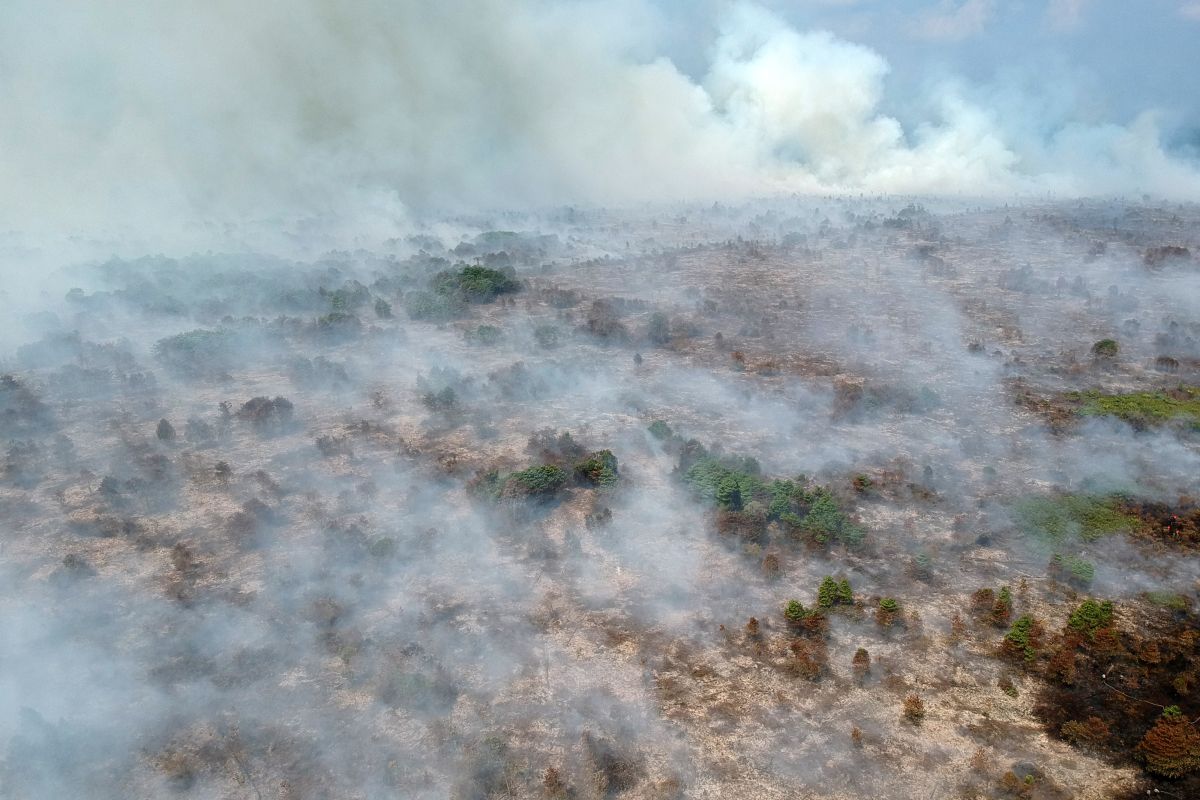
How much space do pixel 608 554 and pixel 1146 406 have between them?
20293 millimetres

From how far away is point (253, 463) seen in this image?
74.1 feet

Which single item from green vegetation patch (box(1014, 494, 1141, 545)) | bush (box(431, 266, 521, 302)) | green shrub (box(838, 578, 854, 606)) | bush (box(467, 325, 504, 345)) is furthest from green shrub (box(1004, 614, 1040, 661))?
bush (box(431, 266, 521, 302))

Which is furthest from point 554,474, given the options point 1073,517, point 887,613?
point 1073,517

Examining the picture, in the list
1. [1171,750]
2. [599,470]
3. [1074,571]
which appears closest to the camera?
[1171,750]

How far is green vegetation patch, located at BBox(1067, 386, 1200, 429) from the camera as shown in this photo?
24.0 m

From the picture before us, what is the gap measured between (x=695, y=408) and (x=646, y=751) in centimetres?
1488

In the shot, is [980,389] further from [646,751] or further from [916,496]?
[646,751]

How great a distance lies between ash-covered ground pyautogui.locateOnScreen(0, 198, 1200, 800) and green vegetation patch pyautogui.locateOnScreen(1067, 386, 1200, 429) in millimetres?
188

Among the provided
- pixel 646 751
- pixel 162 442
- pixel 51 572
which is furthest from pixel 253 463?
pixel 646 751

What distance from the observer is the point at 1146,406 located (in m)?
25.2

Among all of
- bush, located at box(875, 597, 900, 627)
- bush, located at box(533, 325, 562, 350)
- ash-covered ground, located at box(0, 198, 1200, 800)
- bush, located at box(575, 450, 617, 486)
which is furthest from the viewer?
bush, located at box(533, 325, 562, 350)

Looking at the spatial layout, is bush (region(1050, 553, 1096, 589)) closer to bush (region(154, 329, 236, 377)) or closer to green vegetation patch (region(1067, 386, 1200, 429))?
green vegetation patch (region(1067, 386, 1200, 429))

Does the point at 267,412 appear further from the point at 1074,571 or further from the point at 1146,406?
the point at 1146,406

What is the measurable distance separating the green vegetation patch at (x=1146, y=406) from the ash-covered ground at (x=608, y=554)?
188mm
